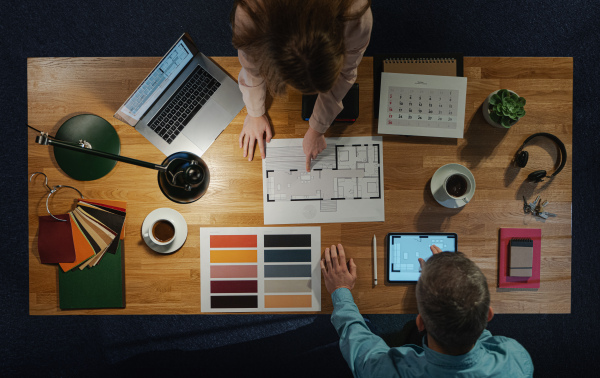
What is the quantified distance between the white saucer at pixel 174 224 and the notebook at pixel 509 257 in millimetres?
1143

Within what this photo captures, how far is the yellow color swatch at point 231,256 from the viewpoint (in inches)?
52.4

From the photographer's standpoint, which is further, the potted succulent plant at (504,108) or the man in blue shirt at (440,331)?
the potted succulent plant at (504,108)

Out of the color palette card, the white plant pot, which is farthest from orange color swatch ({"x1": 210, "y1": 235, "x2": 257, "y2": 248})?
the white plant pot

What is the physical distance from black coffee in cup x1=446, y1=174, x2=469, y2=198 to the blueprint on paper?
24 centimetres

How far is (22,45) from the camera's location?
6.57ft

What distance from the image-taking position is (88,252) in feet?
4.25

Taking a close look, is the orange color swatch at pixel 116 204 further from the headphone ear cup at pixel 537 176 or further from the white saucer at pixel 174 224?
the headphone ear cup at pixel 537 176

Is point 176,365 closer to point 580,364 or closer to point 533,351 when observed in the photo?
point 533,351

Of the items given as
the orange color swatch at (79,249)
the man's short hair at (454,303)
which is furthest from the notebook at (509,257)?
the orange color swatch at (79,249)

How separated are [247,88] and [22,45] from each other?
1.63 meters

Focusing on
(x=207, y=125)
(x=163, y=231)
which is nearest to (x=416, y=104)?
(x=207, y=125)

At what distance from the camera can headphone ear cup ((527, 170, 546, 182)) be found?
127 centimetres

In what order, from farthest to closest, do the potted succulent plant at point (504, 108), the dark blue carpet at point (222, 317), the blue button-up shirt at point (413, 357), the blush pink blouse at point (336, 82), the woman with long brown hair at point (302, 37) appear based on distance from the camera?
1. the dark blue carpet at point (222, 317)
2. the potted succulent plant at point (504, 108)
3. the blue button-up shirt at point (413, 357)
4. the blush pink blouse at point (336, 82)
5. the woman with long brown hair at point (302, 37)

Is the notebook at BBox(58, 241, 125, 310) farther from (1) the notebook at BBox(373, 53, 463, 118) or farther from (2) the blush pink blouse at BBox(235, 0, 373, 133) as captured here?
(1) the notebook at BBox(373, 53, 463, 118)
